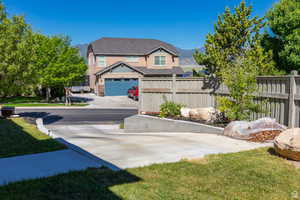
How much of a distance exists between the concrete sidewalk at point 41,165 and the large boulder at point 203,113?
6339 mm

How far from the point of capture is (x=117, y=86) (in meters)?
41.5

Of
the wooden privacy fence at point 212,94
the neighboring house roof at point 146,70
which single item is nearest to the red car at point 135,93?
the neighboring house roof at point 146,70

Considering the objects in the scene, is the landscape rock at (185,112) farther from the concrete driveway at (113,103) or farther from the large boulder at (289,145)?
the concrete driveway at (113,103)

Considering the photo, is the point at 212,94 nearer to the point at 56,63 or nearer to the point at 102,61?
the point at 56,63

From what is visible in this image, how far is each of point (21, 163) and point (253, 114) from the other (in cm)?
770

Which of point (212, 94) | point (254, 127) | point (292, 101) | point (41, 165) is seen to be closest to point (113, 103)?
point (212, 94)

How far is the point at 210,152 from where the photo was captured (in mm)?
7324

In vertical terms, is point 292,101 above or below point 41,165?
above

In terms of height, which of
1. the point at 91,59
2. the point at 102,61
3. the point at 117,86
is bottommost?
the point at 117,86

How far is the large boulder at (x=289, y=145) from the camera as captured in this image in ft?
20.8

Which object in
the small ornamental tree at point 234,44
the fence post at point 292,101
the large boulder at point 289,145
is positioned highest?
the small ornamental tree at point 234,44

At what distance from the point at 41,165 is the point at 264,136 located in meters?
6.21

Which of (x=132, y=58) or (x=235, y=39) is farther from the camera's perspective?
(x=132, y=58)

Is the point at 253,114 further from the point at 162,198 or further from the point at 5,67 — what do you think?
the point at 5,67
